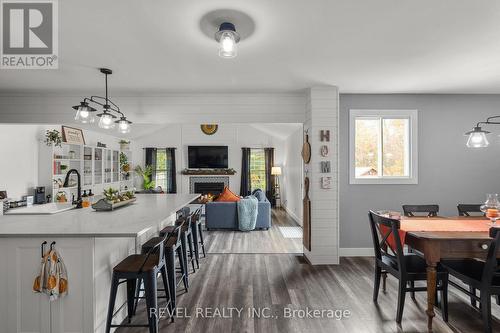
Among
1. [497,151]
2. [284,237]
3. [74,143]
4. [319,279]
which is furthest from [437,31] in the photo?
[74,143]

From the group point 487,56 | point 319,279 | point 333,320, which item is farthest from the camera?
point 319,279

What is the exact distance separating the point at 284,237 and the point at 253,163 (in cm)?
457

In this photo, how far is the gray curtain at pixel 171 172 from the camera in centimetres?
952

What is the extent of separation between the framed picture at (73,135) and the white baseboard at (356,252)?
19.8ft

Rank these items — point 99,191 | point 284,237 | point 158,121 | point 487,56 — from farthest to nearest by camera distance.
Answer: point 99,191 < point 284,237 < point 158,121 < point 487,56

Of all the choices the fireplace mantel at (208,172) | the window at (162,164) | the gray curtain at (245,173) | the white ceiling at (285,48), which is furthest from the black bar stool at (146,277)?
the window at (162,164)

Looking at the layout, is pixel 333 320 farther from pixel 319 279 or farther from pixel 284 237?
pixel 284 237

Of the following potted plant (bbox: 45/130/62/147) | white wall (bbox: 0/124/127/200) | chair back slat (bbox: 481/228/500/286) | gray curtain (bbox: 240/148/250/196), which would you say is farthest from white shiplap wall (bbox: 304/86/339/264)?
gray curtain (bbox: 240/148/250/196)

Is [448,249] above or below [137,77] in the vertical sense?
below

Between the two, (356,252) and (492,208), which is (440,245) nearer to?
(492,208)

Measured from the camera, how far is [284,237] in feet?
→ 18.2

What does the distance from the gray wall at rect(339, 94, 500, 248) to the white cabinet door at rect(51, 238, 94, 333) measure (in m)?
3.60

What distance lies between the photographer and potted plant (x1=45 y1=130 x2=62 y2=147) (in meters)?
5.30

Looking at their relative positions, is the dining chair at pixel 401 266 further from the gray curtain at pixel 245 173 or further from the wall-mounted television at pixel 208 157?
the wall-mounted television at pixel 208 157
